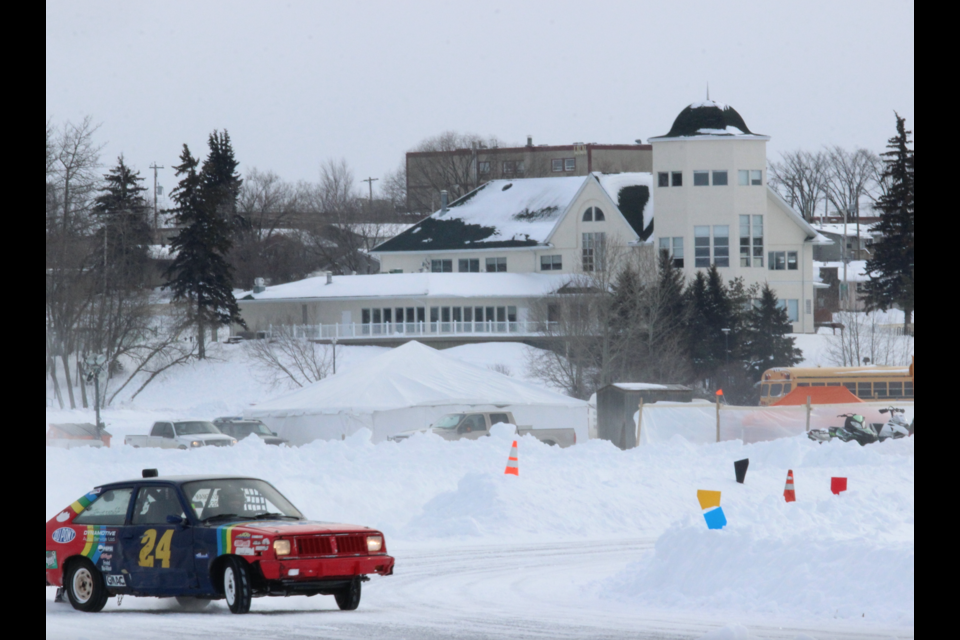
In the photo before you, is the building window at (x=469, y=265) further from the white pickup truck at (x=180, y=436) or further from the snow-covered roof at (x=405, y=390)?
the white pickup truck at (x=180, y=436)

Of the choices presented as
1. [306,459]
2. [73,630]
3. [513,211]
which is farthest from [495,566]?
[513,211]

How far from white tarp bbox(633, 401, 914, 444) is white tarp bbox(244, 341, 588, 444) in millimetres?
9760

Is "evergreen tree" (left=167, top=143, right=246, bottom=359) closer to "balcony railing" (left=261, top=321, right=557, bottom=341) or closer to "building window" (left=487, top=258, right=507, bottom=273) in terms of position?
"balcony railing" (left=261, top=321, right=557, bottom=341)

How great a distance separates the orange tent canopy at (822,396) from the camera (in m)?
43.2

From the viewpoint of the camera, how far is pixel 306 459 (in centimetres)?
2605

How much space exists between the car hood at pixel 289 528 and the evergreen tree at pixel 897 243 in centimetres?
6736

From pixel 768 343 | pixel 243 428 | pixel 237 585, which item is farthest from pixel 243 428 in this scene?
pixel 768 343

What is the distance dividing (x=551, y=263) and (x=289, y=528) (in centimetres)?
7829

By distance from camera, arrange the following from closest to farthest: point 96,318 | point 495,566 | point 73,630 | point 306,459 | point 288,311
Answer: point 73,630, point 495,566, point 306,459, point 96,318, point 288,311

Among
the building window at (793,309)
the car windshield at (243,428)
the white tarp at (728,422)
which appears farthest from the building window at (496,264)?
the white tarp at (728,422)

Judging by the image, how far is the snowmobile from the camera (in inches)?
1422
